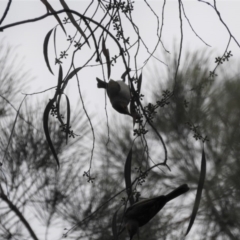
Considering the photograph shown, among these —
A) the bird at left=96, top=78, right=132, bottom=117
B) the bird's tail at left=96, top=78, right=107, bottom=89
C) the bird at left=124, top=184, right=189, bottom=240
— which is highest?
the bird's tail at left=96, top=78, right=107, bottom=89

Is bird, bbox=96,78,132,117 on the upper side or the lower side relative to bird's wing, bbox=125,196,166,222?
upper

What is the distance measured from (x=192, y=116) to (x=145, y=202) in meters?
1.08

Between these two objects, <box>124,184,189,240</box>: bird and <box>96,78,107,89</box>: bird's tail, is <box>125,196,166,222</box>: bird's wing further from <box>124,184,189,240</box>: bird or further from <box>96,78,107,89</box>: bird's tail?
<box>96,78,107,89</box>: bird's tail

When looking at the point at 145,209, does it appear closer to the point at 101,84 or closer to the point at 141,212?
the point at 141,212

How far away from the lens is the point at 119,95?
12.6 inches

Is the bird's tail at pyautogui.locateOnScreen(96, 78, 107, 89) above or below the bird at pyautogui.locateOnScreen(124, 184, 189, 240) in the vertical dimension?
above

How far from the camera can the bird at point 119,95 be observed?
319mm

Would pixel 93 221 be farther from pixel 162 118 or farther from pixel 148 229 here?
pixel 162 118

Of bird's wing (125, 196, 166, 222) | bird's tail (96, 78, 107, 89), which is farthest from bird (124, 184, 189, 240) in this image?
bird's tail (96, 78, 107, 89)

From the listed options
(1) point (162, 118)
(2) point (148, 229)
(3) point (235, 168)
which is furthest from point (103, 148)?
(3) point (235, 168)

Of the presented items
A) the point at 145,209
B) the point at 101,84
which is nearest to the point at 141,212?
the point at 145,209

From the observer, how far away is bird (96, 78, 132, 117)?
0.32 metres

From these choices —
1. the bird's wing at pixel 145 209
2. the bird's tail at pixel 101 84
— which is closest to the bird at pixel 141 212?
the bird's wing at pixel 145 209

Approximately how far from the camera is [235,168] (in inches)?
50.0
